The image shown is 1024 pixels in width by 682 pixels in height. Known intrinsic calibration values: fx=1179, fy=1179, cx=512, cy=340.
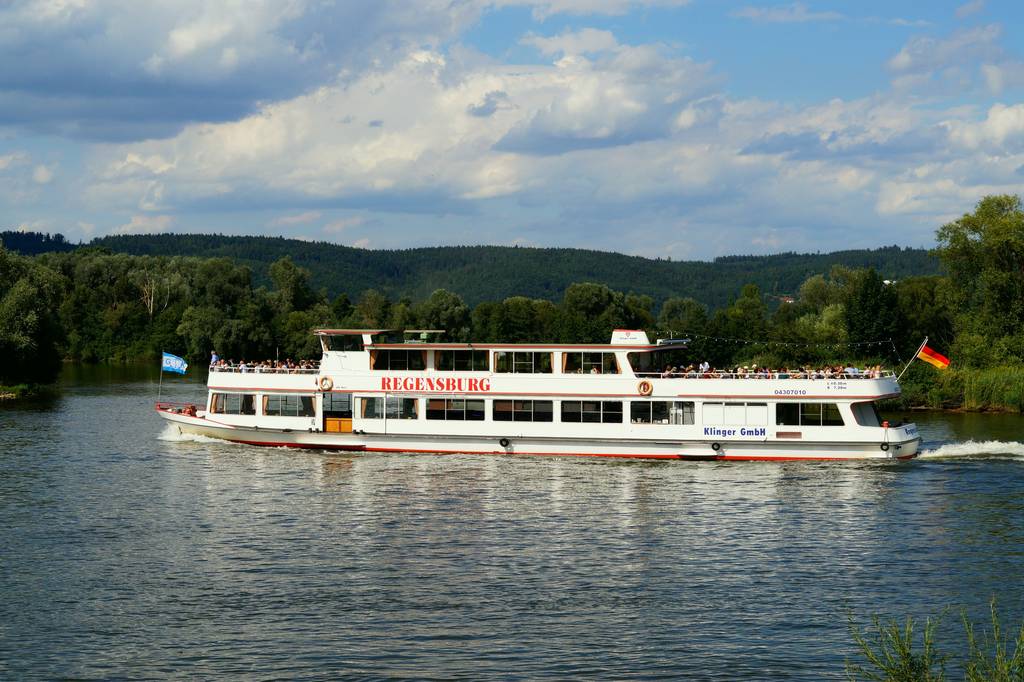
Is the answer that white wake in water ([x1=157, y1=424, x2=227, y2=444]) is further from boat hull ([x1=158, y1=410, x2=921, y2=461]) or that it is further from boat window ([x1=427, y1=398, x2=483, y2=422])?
boat window ([x1=427, y1=398, x2=483, y2=422])

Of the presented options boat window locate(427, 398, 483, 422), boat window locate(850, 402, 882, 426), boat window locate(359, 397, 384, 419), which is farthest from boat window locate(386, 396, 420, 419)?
boat window locate(850, 402, 882, 426)

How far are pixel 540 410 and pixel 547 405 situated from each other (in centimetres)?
37

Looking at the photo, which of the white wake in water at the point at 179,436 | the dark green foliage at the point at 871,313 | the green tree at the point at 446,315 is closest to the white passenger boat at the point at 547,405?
the white wake in water at the point at 179,436

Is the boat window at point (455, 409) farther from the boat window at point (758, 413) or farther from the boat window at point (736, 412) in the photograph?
the boat window at point (758, 413)

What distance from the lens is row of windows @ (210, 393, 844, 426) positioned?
47969 mm

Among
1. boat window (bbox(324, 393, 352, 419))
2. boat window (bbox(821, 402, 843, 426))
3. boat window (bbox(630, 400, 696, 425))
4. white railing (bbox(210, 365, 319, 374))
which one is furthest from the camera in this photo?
white railing (bbox(210, 365, 319, 374))

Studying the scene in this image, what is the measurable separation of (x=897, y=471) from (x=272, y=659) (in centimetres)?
2839

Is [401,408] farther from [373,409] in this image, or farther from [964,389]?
[964,389]

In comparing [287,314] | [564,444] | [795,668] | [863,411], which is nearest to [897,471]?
[863,411]

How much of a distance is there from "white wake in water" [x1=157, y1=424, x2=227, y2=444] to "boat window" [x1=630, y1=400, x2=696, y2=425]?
62.9 ft

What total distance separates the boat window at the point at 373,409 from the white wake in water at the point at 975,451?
22.6 metres

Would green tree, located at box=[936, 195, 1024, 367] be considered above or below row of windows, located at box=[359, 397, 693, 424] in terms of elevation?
above

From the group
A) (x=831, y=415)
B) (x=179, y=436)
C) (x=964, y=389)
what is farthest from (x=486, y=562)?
(x=964, y=389)

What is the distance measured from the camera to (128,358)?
134 m
